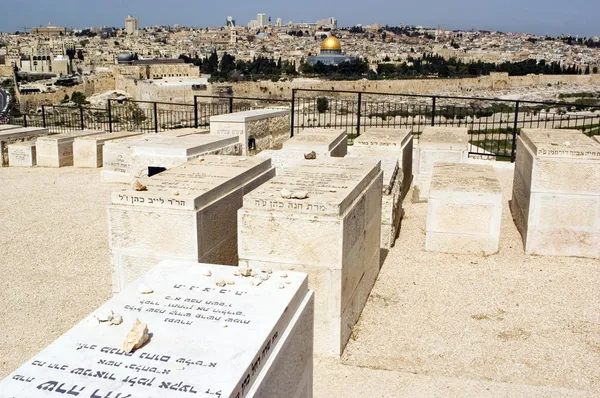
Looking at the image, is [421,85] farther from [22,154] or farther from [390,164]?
[390,164]

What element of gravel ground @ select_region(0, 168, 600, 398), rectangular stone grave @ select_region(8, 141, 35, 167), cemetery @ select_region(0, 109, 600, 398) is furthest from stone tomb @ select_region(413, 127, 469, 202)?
rectangular stone grave @ select_region(8, 141, 35, 167)

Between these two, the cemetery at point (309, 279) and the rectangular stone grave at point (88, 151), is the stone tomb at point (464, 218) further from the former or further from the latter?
the rectangular stone grave at point (88, 151)

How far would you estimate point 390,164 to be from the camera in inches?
269

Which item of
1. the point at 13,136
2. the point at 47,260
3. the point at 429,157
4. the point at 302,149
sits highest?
the point at 302,149

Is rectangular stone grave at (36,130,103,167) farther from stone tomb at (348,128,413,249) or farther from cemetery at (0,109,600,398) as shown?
stone tomb at (348,128,413,249)

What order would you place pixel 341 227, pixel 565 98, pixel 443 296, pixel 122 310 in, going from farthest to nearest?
pixel 565 98, pixel 443 296, pixel 341 227, pixel 122 310

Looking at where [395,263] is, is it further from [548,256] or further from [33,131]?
[33,131]

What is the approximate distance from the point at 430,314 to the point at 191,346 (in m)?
2.55

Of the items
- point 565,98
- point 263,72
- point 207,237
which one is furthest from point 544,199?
point 263,72

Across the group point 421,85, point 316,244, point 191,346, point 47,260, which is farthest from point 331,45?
point 191,346

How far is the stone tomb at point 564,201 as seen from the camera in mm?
5465

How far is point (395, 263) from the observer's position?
554 cm

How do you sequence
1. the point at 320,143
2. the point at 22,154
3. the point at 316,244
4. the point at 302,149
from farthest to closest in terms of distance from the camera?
1. the point at 22,154
2. the point at 320,143
3. the point at 302,149
4. the point at 316,244

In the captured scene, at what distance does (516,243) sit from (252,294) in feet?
13.1
